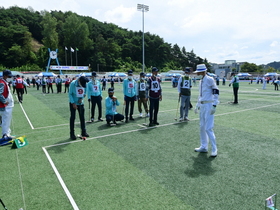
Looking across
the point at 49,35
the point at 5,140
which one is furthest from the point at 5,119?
the point at 49,35

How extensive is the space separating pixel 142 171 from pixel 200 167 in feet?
4.51

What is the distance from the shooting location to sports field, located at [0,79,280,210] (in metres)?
3.52

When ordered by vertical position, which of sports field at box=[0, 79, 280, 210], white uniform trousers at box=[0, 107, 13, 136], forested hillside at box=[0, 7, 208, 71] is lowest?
sports field at box=[0, 79, 280, 210]

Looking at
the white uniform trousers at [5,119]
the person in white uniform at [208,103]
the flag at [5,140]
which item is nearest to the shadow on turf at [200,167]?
the person in white uniform at [208,103]

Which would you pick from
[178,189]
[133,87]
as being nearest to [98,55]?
[133,87]

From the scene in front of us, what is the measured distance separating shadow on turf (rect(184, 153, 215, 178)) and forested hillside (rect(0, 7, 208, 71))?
77.7 meters

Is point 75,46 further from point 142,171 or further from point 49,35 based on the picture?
point 142,171

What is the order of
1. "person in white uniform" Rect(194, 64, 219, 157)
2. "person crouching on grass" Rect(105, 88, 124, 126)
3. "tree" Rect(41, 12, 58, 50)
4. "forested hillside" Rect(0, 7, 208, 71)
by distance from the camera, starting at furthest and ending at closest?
1. "tree" Rect(41, 12, 58, 50)
2. "forested hillside" Rect(0, 7, 208, 71)
3. "person crouching on grass" Rect(105, 88, 124, 126)
4. "person in white uniform" Rect(194, 64, 219, 157)

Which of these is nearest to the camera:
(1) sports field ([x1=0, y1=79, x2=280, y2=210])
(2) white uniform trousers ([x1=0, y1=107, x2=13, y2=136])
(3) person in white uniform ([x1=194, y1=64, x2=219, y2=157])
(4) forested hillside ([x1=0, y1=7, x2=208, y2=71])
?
(1) sports field ([x1=0, y1=79, x2=280, y2=210])

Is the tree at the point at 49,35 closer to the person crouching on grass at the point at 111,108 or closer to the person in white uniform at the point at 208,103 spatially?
the person crouching on grass at the point at 111,108

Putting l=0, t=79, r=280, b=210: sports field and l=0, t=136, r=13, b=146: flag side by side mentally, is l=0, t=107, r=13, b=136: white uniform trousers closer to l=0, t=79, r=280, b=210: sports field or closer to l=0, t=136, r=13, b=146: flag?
l=0, t=136, r=13, b=146: flag

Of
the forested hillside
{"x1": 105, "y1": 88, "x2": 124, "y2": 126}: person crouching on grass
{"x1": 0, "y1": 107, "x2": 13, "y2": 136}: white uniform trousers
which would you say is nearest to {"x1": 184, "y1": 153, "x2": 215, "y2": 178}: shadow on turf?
{"x1": 105, "y1": 88, "x2": 124, "y2": 126}: person crouching on grass

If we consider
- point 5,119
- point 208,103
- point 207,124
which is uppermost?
point 208,103

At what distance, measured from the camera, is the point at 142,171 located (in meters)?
4.60
